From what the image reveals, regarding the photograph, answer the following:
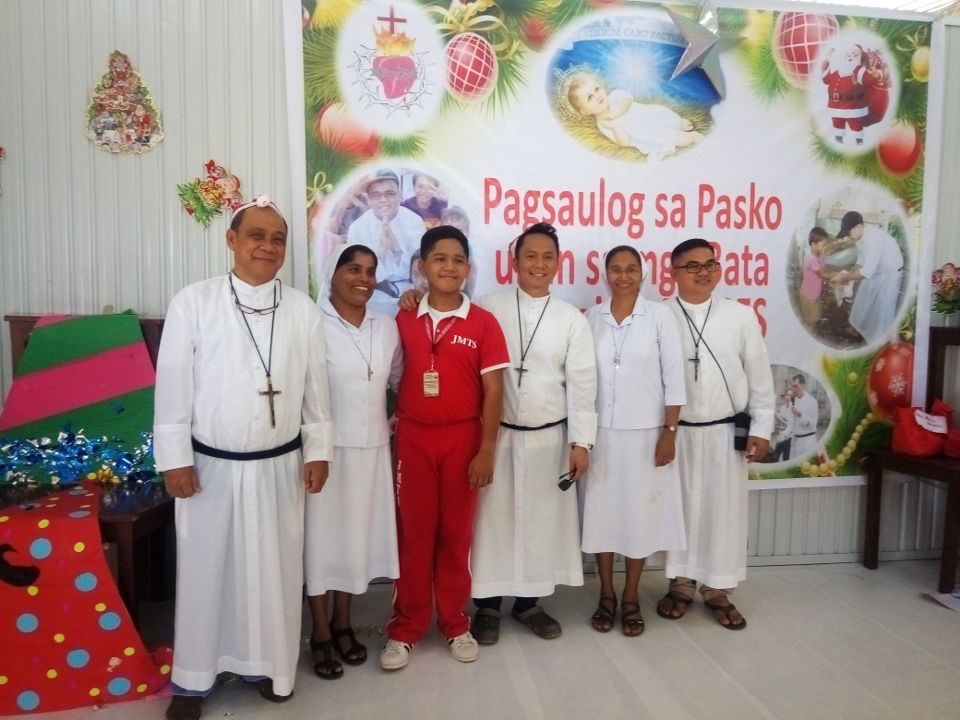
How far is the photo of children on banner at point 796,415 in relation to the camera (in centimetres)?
358

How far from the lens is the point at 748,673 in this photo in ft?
8.52

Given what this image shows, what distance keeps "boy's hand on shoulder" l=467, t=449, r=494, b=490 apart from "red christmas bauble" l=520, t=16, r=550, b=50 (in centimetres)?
204

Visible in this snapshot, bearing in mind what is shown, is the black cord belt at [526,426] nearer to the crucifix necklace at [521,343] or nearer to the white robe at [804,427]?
the crucifix necklace at [521,343]

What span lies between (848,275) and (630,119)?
148 centimetres

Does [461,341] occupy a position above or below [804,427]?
above

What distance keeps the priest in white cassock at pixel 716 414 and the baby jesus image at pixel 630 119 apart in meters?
0.72

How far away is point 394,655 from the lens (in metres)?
2.58

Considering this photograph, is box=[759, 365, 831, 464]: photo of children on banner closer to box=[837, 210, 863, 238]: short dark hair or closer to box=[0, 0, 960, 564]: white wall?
box=[837, 210, 863, 238]: short dark hair

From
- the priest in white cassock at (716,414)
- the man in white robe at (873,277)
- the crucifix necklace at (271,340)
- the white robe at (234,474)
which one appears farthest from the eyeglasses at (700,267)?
the crucifix necklace at (271,340)

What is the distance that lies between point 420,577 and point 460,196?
180 cm

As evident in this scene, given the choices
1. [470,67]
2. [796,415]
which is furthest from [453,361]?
[796,415]

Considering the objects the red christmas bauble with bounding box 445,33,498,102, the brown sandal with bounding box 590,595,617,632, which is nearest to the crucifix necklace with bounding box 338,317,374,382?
the red christmas bauble with bounding box 445,33,498,102

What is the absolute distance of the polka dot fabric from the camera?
224 centimetres

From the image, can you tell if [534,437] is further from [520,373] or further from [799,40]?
[799,40]
